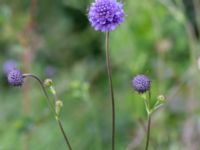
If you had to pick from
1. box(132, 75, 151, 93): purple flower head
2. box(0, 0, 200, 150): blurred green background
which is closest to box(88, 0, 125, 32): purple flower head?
box(132, 75, 151, 93): purple flower head

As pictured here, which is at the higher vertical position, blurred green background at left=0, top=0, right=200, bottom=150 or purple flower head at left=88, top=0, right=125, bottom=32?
purple flower head at left=88, top=0, right=125, bottom=32

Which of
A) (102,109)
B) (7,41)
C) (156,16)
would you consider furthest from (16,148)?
(7,41)

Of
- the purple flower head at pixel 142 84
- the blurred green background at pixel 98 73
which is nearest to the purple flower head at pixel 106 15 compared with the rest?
the purple flower head at pixel 142 84

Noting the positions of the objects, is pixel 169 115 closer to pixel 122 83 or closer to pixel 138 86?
pixel 122 83

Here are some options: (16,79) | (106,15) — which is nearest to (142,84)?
(106,15)

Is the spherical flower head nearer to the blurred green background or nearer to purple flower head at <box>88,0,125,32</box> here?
purple flower head at <box>88,0,125,32</box>

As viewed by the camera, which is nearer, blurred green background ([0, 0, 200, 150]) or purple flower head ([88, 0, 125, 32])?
purple flower head ([88, 0, 125, 32])
